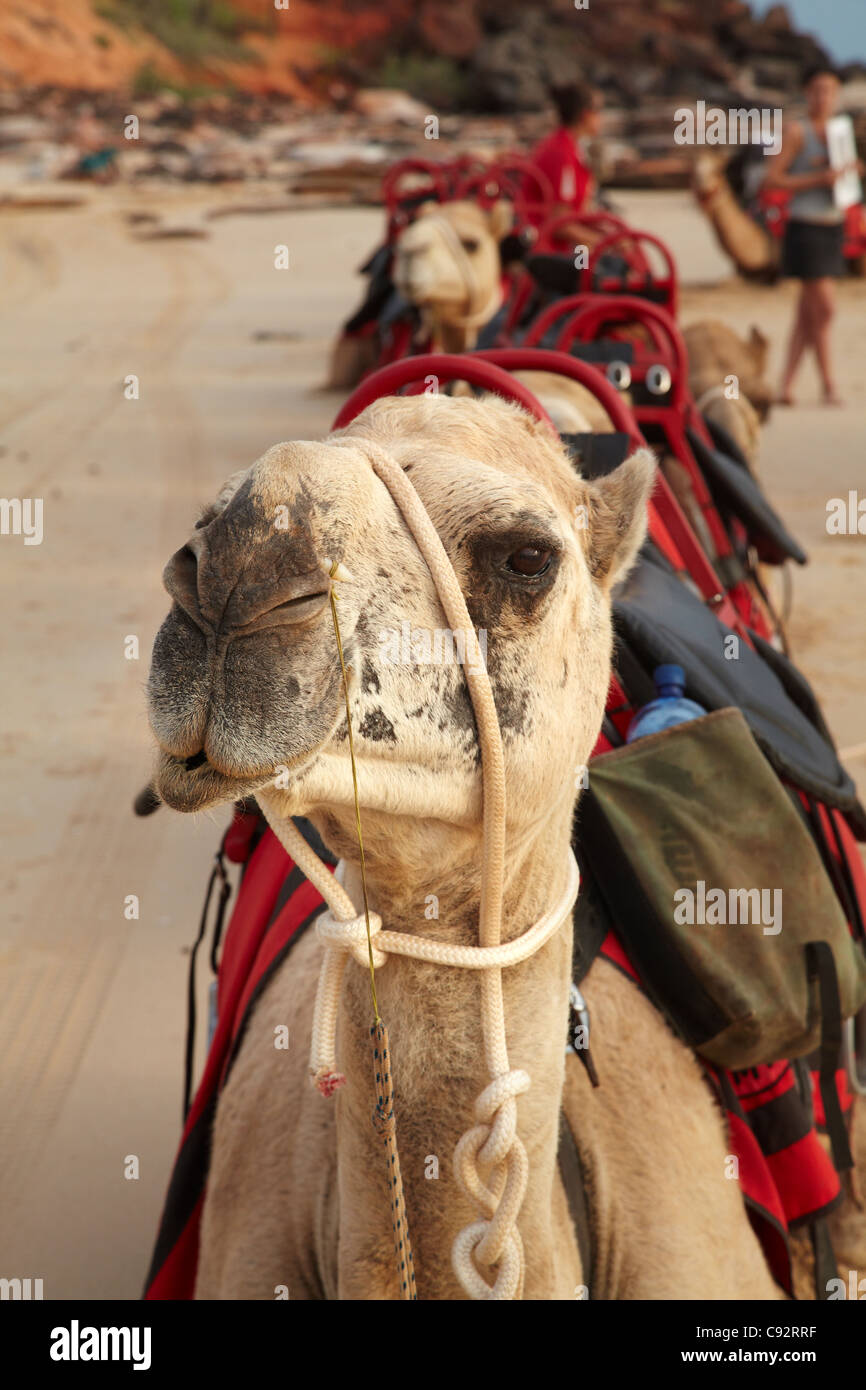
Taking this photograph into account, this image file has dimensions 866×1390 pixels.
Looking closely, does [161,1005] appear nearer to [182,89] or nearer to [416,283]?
[416,283]

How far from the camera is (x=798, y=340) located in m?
9.37

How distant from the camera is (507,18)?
145 feet

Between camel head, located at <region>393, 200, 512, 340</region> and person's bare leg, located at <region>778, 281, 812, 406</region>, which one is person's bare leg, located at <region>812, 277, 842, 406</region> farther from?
camel head, located at <region>393, 200, 512, 340</region>

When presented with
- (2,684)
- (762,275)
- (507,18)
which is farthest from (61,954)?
(507,18)

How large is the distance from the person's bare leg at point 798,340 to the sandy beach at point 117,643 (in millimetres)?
251

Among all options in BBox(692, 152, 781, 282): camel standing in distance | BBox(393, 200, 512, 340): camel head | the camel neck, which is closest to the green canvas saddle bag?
the camel neck

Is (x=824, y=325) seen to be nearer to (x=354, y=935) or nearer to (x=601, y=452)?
(x=601, y=452)

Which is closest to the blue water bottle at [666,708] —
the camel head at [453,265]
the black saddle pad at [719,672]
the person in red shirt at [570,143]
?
the black saddle pad at [719,672]

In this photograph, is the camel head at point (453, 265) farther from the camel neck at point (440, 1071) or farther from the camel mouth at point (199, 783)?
the camel mouth at point (199, 783)

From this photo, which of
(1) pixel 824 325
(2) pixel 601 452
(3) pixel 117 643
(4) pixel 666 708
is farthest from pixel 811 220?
(4) pixel 666 708

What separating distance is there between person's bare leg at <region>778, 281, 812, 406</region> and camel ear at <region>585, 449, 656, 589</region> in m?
8.26

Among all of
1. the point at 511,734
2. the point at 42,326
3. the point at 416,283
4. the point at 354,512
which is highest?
the point at 42,326

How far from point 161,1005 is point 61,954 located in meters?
0.40

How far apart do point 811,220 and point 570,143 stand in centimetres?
204
